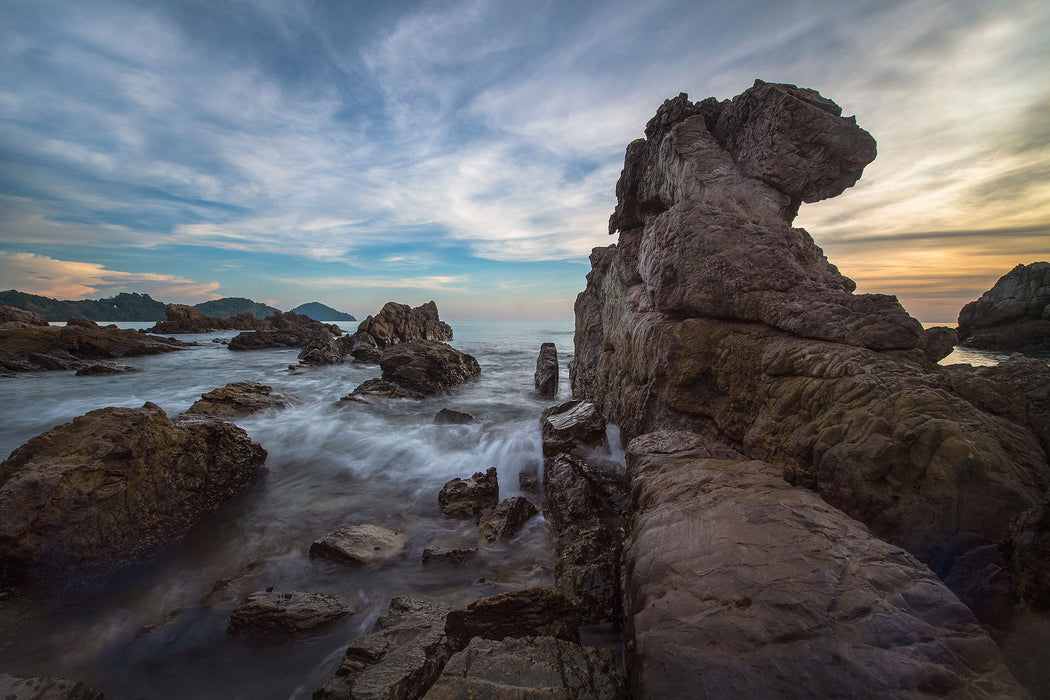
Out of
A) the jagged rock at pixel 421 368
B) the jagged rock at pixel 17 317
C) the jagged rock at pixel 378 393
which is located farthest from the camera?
the jagged rock at pixel 17 317

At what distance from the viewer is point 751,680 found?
2.20m

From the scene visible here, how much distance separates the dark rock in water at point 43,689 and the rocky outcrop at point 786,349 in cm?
745

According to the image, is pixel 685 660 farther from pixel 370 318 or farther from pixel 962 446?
pixel 370 318

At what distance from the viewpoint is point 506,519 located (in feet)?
20.5

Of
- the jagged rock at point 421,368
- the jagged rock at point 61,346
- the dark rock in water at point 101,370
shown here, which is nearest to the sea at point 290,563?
the jagged rock at point 421,368

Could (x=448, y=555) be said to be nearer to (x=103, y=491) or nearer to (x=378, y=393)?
(x=103, y=491)

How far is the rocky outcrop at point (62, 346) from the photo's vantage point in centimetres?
2131

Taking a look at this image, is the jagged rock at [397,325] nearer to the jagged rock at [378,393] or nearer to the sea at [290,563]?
the jagged rock at [378,393]

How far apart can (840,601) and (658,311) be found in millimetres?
6194

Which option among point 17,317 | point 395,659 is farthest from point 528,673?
point 17,317

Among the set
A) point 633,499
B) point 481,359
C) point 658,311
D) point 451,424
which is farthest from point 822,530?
point 481,359

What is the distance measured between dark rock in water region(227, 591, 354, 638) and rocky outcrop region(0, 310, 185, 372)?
28958mm

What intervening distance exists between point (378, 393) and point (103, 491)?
10.7 metres

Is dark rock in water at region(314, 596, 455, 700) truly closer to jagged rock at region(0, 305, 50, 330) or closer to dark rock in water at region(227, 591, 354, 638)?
dark rock in water at region(227, 591, 354, 638)
